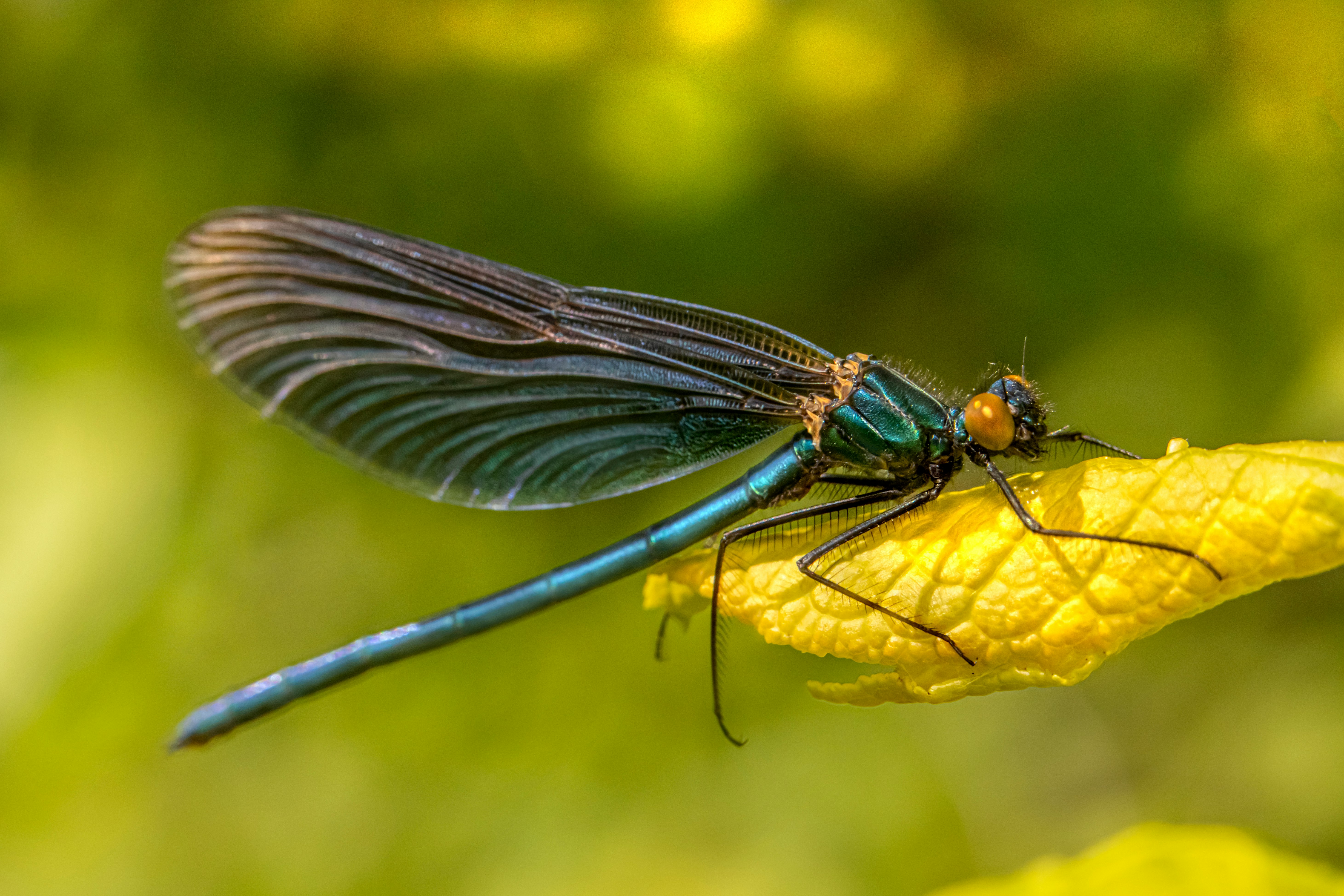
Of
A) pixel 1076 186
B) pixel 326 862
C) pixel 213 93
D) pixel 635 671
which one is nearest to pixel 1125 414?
pixel 1076 186

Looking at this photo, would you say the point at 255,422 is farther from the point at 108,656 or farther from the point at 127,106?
the point at 127,106

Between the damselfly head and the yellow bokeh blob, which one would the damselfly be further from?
the yellow bokeh blob

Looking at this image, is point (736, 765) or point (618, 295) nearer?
point (736, 765)

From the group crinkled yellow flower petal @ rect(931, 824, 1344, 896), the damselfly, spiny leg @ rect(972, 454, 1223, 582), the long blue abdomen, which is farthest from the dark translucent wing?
crinkled yellow flower petal @ rect(931, 824, 1344, 896)

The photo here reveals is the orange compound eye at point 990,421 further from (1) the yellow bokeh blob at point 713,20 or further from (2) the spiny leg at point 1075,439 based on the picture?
(1) the yellow bokeh blob at point 713,20

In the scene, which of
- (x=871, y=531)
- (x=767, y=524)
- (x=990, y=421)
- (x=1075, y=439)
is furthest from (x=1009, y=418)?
(x=767, y=524)

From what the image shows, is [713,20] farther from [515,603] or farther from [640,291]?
[515,603]

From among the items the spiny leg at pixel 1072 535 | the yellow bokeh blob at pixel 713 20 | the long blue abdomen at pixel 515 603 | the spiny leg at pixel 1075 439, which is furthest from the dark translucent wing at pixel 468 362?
the yellow bokeh blob at pixel 713 20
